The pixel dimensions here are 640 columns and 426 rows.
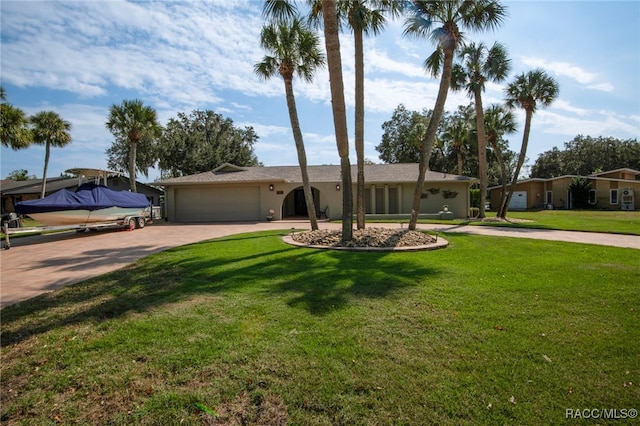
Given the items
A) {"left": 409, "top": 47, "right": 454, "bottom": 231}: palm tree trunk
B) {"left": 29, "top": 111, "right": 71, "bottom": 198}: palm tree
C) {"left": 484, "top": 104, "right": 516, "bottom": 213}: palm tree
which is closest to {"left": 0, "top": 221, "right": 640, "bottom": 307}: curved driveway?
{"left": 409, "top": 47, "right": 454, "bottom": 231}: palm tree trunk

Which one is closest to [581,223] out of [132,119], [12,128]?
[132,119]

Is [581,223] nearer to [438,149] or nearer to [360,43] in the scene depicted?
[360,43]

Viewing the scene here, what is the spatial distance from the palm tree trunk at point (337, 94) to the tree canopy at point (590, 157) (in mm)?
49800

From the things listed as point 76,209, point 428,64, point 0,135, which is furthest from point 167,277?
point 0,135

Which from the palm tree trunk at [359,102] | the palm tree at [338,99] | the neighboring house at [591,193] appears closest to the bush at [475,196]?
the neighboring house at [591,193]

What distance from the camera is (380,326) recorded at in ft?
12.9

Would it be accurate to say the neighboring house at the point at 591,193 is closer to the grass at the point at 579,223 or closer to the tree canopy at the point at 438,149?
the tree canopy at the point at 438,149

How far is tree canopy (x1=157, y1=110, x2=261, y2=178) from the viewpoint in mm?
33750

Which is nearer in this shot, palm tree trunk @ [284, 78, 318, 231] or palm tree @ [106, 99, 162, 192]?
palm tree trunk @ [284, 78, 318, 231]

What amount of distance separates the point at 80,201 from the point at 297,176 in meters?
12.8

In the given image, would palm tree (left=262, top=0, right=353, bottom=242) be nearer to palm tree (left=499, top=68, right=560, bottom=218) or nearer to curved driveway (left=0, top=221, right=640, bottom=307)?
curved driveway (left=0, top=221, right=640, bottom=307)

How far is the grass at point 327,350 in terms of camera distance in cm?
264

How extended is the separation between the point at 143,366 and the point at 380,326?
2.42 m

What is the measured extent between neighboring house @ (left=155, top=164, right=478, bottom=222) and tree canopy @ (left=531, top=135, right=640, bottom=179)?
35.3m
